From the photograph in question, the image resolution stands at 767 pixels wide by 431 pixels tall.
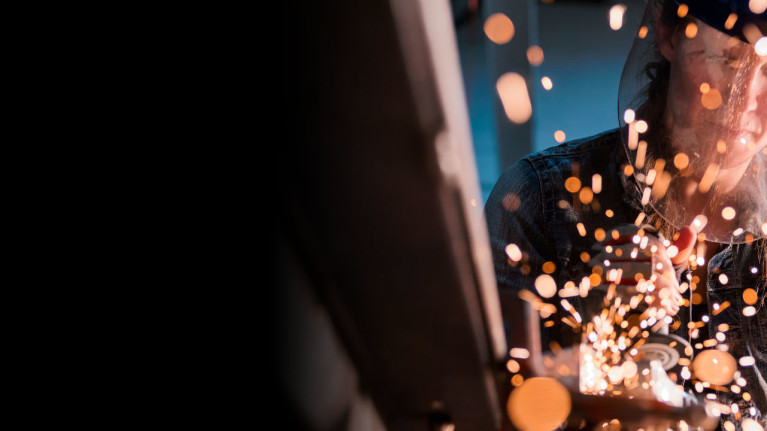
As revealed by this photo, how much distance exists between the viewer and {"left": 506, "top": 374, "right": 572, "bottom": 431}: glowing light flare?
1.46 ft

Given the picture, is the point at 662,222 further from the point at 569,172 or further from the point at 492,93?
the point at 492,93

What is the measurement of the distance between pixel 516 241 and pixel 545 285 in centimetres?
11

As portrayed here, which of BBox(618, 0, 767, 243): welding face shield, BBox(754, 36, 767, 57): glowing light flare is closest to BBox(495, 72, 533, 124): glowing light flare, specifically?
BBox(618, 0, 767, 243): welding face shield

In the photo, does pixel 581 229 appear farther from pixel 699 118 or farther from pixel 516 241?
pixel 699 118

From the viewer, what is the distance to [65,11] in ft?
0.70

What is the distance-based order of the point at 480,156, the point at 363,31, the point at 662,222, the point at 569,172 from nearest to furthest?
1. the point at 363,31
2. the point at 662,222
3. the point at 569,172
4. the point at 480,156

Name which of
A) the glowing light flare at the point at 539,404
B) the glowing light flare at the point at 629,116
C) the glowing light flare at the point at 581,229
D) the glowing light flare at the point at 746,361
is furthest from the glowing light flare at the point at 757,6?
the glowing light flare at the point at 746,361

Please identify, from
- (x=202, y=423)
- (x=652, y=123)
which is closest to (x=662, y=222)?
(x=652, y=123)

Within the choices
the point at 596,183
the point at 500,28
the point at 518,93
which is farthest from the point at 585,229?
the point at 518,93

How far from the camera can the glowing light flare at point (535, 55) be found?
6.44 feet

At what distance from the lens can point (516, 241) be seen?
1.09 metres

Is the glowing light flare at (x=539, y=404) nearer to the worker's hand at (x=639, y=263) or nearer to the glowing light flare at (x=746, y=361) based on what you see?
the worker's hand at (x=639, y=263)

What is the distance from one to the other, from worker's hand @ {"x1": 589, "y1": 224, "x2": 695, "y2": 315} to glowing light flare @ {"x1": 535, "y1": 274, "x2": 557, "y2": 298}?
14cm

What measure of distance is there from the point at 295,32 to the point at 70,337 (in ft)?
0.52
